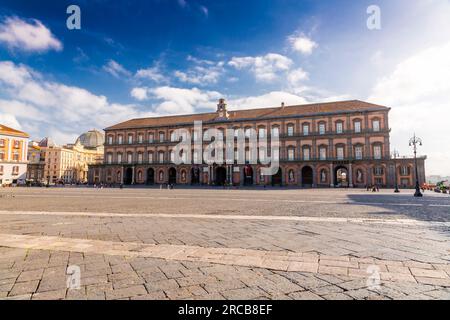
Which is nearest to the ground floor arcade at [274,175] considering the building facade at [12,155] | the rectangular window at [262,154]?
the rectangular window at [262,154]

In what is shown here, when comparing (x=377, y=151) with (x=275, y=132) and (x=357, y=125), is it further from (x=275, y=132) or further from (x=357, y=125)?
(x=275, y=132)

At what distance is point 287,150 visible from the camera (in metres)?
41.6

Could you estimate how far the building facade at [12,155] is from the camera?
1744 inches

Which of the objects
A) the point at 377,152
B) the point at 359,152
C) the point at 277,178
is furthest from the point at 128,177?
the point at 377,152

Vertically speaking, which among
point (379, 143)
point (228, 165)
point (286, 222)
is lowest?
point (286, 222)

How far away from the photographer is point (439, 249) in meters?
3.88

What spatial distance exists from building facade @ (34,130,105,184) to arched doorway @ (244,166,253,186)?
43183 mm

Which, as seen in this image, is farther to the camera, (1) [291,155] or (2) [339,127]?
(1) [291,155]

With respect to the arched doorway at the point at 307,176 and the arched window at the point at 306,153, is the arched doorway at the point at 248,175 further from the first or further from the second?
the arched window at the point at 306,153

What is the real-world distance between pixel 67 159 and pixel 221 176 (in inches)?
2178

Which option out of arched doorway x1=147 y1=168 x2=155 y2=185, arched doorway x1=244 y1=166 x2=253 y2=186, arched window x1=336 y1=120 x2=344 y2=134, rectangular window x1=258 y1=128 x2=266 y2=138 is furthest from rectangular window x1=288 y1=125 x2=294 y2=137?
arched doorway x1=147 y1=168 x2=155 y2=185

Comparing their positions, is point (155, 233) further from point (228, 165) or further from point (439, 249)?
point (228, 165)
